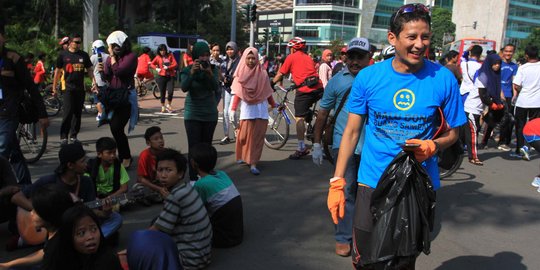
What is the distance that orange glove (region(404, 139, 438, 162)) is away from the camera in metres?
2.22

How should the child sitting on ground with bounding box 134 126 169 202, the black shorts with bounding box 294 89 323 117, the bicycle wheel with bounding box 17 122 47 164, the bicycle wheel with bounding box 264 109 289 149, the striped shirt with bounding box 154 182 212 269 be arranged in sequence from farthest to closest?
the bicycle wheel with bounding box 264 109 289 149 < the black shorts with bounding box 294 89 323 117 < the bicycle wheel with bounding box 17 122 47 164 < the child sitting on ground with bounding box 134 126 169 202 < the striped shirt with bounding box 154 182 212 269

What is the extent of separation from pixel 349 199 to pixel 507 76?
22.0 feet

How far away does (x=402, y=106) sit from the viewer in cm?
236

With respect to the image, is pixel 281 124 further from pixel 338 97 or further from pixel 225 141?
pixel 338 97

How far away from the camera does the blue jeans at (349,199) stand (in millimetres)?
3680

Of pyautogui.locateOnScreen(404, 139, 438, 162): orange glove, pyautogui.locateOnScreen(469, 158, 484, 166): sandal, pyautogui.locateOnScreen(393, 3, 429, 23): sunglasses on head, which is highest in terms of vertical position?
pyautogui.locateOnScreen(393, 3, 429, 23): sunglasses on head

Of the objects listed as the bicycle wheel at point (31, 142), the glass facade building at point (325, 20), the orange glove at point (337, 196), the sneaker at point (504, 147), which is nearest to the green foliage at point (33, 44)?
the bicycle wheel at point (31, 142)

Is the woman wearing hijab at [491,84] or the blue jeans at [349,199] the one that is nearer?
the blue jeans at [349,199]

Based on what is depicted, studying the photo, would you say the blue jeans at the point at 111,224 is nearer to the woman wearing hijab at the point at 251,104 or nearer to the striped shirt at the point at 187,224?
the striped shirt at the point at 187,224

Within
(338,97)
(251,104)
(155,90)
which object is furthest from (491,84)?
(155,90)

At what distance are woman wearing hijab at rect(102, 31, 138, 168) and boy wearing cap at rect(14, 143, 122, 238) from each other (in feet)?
7.59

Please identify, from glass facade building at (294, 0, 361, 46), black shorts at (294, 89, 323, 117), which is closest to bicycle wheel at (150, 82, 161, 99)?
black shorts at (294, 89, 323, 117)

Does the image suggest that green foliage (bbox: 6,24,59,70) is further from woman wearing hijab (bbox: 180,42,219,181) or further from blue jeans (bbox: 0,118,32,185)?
blue jeans (bbox: 0,118,32,185)

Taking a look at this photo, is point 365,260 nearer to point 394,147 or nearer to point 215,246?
point 394,147
